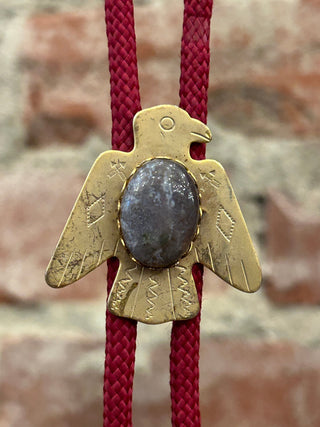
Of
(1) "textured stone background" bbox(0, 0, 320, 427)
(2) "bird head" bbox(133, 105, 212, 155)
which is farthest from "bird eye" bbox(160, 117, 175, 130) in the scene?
(1) "textured stone background" bbox(0, 0, 320, 427)

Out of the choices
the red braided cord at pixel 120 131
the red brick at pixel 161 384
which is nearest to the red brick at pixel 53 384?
the red brick at pixel 161 384

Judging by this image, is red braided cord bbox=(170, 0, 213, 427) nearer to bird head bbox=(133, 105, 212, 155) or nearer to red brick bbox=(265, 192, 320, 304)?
bird head bbox=(133, 105, 212, 155)

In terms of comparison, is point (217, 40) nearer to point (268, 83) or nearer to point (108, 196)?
point (268, 83)

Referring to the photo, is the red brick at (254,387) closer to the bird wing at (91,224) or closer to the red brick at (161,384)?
the red brick at (161,384)

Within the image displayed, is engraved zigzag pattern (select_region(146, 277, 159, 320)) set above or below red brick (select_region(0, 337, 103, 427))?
above

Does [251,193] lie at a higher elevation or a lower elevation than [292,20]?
lower

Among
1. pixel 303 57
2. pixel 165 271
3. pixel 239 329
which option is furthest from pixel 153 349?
pixel 303 57

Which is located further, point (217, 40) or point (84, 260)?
point (217, 40)

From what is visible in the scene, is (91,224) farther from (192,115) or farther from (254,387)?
(254,387)
